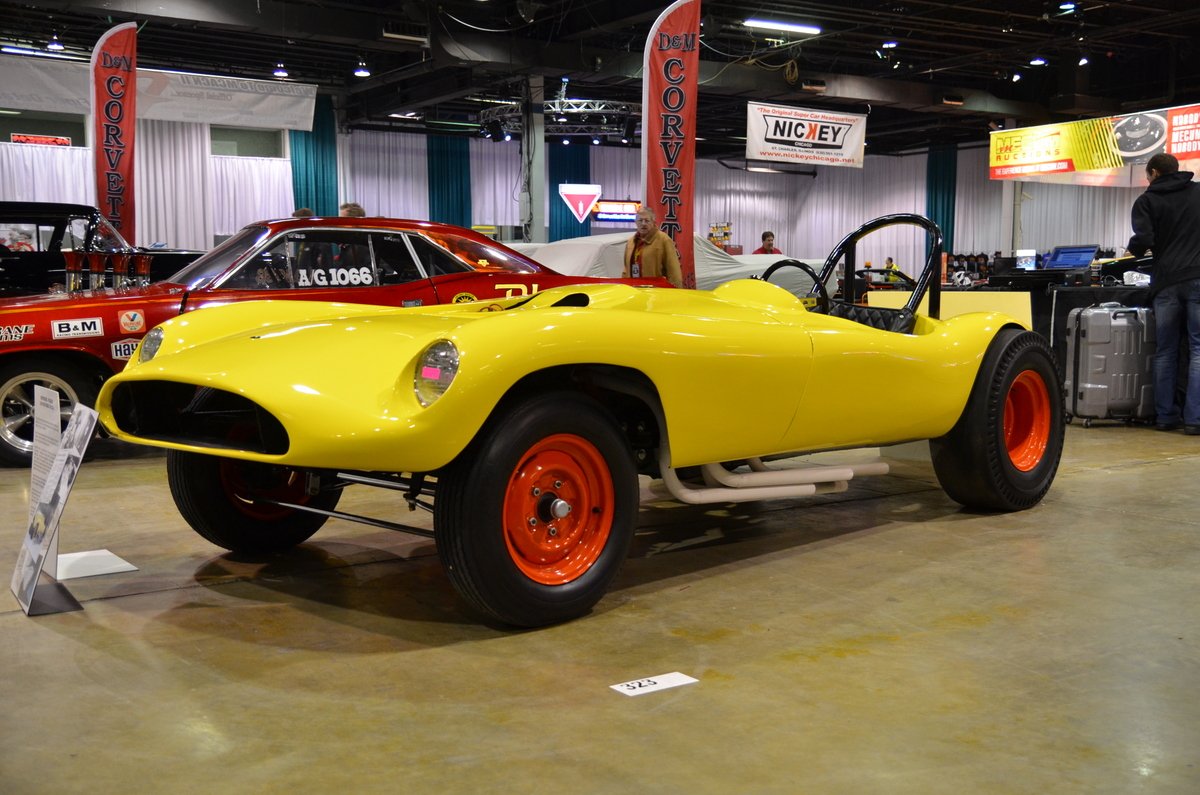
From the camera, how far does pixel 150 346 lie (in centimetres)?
391

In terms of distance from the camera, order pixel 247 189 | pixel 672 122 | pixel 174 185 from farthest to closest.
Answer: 1. pixel 247 189
2. pixel 174 185
3. pixel 672 122

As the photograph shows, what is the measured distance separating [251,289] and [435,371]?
13.0 feet

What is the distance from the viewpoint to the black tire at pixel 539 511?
119 inches

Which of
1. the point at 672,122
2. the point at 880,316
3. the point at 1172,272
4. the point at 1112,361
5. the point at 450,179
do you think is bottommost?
the point at 1112,361

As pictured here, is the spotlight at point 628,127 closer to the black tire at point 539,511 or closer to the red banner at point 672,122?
the red banner at point 672,122

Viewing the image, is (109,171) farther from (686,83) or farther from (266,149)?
(266,149)

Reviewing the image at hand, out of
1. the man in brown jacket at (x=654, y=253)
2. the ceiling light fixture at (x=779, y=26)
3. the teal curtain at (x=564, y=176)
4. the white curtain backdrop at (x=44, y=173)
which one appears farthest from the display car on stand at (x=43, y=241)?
the teal curtain at (x=564, y=176)

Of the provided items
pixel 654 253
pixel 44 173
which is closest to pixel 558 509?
pixel 654 253

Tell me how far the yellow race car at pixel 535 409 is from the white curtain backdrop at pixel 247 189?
2061cm

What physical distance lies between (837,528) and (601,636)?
1.82 meters

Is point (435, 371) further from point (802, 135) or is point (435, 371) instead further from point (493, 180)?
point (493, 180)

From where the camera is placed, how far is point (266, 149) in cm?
2441

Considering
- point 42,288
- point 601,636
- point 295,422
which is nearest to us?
point 295,422

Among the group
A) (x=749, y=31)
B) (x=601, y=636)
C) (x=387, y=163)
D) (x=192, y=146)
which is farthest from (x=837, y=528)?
(x=387, y=163)
